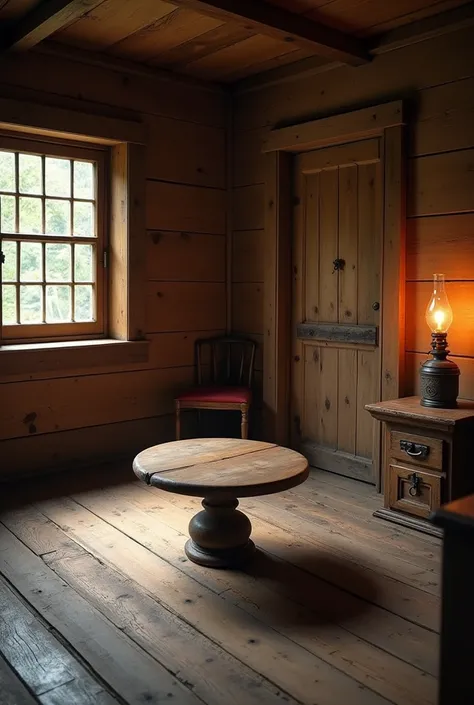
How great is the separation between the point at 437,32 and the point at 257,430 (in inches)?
105

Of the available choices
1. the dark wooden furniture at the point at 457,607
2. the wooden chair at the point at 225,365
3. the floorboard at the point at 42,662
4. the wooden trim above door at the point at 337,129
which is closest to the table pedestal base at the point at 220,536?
the floorboard at the point at 42,662

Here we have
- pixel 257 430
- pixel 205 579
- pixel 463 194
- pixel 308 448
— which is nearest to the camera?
pixel 205 579

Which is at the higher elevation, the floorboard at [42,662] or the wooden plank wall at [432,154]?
the wooden plank wall at [432,154]

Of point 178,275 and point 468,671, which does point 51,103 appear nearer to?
point 178,275

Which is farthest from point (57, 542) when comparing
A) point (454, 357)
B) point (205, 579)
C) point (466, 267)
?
point (466, 267)

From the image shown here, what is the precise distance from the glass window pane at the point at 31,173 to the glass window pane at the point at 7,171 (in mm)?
48

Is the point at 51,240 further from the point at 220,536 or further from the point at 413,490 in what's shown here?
the point at 413,490

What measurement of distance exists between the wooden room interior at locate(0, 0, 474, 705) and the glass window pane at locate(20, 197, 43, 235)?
0.14 feet

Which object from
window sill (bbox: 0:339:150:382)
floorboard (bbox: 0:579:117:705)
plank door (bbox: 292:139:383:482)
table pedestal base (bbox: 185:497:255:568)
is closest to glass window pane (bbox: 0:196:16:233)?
window sill (bbox: 0:339:150:382)

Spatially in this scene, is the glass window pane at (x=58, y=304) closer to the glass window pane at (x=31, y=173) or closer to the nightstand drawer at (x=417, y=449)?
the glass window pane at (x=31, y=173)

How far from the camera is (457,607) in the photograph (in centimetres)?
121

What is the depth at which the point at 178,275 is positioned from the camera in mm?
4562

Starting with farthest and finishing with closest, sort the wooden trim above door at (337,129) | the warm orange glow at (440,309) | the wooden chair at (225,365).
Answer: the wooden chair at (225,365) → the wooden trim above door at (337,129) → the warm orange glow at (440,309)

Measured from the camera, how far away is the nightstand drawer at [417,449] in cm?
314
